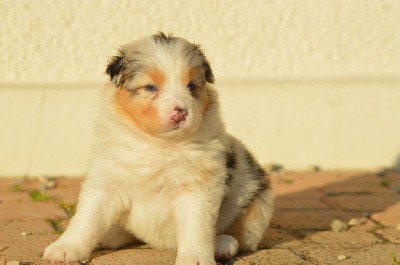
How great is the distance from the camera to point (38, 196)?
6102 mm

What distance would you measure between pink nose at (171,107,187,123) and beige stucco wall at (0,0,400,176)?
10.7 feet

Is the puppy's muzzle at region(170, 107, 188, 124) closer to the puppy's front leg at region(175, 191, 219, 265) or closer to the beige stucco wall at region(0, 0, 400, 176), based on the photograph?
the puppy's front leg at region(175, 191, 219, 265)

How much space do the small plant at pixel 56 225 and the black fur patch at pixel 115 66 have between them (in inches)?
45.2

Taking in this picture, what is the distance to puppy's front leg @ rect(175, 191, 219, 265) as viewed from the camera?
4.12 m

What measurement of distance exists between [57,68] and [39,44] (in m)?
0.27

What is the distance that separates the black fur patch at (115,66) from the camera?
14.5ft

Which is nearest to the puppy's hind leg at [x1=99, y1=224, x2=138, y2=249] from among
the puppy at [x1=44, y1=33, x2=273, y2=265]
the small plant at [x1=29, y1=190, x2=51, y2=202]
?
the puppy at [x1=44, y1=33, x2=273, y2=265]

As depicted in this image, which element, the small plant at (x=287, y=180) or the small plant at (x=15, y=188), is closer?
the small plant at (x=15, y=188)

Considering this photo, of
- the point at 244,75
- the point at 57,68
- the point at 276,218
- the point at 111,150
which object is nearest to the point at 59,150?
the point at 57,68

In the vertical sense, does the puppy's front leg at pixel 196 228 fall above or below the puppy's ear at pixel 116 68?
below

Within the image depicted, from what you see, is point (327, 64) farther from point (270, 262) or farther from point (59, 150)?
point (270, 262)

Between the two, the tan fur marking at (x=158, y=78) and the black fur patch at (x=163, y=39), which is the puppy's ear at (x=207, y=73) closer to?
the black fur patch at (x=163, y=39)

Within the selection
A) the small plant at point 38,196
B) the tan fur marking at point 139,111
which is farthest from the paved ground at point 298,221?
the tan fur marking at point 139,111

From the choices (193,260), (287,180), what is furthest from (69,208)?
(287,180)
